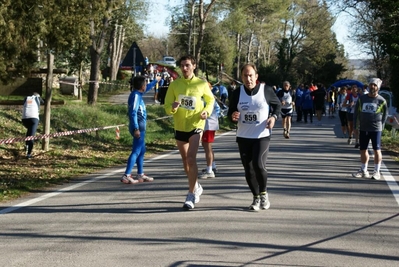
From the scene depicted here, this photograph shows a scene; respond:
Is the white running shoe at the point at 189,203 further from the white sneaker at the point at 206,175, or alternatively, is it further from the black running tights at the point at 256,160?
the white sneaker at the point at 206,175

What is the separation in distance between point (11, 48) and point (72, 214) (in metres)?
5.68

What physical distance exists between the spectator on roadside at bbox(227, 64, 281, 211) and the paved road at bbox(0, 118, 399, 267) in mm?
392

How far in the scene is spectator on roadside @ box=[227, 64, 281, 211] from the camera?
842cm

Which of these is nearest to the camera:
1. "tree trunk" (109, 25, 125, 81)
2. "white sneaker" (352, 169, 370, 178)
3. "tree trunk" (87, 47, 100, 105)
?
"white sneaker" (352, 169, 370, 178)

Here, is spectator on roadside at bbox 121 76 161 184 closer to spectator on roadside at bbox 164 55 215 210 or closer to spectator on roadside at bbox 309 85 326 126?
spectator on roadside at bbox 164 55 215 210

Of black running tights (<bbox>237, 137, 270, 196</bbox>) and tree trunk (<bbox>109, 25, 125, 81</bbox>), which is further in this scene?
tree trunk (<bbox>109, 25, 125, 81</bbox>)

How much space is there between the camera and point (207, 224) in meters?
7.62

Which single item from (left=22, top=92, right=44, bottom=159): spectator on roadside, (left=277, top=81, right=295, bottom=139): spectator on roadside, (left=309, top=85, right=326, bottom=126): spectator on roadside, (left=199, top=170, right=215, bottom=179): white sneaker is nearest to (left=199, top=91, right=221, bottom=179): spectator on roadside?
(left=199, top=170, right=215, bottom=179): white sneaker

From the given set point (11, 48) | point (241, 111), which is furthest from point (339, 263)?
point (11, 48)

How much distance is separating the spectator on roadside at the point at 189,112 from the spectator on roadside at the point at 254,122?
1.60ft

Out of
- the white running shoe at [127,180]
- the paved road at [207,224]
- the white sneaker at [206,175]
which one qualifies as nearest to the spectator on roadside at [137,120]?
the white running shoe at [127,180]

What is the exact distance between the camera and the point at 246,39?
3541 inches

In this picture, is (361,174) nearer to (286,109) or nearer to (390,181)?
(390,181)

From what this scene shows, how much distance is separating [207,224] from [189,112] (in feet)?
5.84
